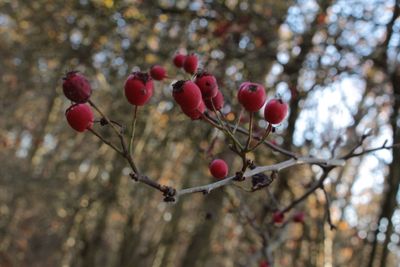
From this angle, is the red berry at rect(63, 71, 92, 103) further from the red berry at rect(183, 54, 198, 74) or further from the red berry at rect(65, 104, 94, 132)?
the red berry at rect(183, 54, 198, 74)

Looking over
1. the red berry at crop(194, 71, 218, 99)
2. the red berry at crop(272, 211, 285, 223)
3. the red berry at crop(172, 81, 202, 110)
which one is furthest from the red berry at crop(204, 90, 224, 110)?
the red berry at crop(272, 211, 285, 223)

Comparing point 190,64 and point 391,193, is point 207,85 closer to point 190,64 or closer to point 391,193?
point 190,64

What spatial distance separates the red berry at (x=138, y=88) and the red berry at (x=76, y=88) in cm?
10

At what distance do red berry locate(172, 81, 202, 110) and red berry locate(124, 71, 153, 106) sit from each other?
0.33 feet

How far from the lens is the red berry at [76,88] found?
120 cm

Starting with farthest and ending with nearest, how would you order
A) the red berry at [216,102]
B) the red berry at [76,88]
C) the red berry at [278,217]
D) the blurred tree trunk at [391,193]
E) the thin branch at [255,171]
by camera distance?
the blurred tree trunk at [391,193]
the red berry at [278,217]
the red berry at [216,102]
the red berry at [76,88]
the thin branch at [255,171]

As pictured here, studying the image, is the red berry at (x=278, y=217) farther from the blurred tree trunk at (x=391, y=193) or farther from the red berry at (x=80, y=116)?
the blurred tree trunk at (x=391, y=193)

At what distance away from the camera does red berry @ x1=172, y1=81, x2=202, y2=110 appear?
3.83ft

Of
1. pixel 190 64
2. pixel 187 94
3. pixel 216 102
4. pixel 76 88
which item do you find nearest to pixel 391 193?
pixel 190 64

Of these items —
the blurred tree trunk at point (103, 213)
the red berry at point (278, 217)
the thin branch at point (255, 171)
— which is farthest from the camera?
the blurred tree trunk at point (103, 213)

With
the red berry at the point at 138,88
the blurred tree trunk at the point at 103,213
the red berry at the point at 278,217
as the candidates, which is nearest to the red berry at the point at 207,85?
the red berry at the point at 138,88

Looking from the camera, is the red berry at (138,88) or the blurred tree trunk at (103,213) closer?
the red berry at (138,88)

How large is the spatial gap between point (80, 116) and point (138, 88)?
0.53 feet

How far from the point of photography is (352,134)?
13.1ft
